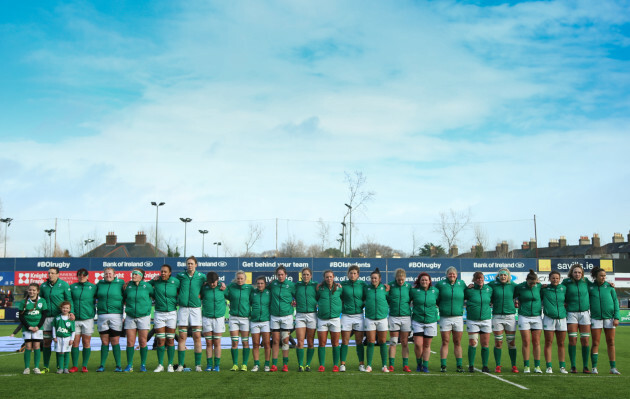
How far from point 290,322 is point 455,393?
11.8ft

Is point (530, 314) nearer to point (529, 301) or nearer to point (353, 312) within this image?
point (529, 301)

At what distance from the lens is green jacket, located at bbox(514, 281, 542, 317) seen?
1086 centimetres

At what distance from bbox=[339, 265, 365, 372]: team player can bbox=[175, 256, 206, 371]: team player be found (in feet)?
8.85

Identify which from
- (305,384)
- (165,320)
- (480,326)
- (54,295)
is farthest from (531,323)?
(54,295)

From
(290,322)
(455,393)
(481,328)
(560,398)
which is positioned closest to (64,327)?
(290,322)

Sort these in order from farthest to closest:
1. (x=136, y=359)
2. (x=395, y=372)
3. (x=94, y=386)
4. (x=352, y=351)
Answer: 1. (x=352, y=351)
2. (x=136, y=359)
3. (x=395, y=372)
4. (x=94, y=386)

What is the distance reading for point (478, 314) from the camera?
35.3 ft

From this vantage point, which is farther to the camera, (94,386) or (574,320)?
(574,320)

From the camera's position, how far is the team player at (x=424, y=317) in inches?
420

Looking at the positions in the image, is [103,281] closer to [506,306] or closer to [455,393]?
[455,393]

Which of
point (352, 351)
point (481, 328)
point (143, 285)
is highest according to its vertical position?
point (143, 285)

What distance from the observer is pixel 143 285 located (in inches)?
424

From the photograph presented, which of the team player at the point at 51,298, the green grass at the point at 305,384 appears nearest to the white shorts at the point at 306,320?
the green grass at the point at 305,384

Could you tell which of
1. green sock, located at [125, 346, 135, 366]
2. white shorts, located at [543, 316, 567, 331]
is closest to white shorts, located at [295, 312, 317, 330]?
green sock, located at [125, 346, 135, 366]
